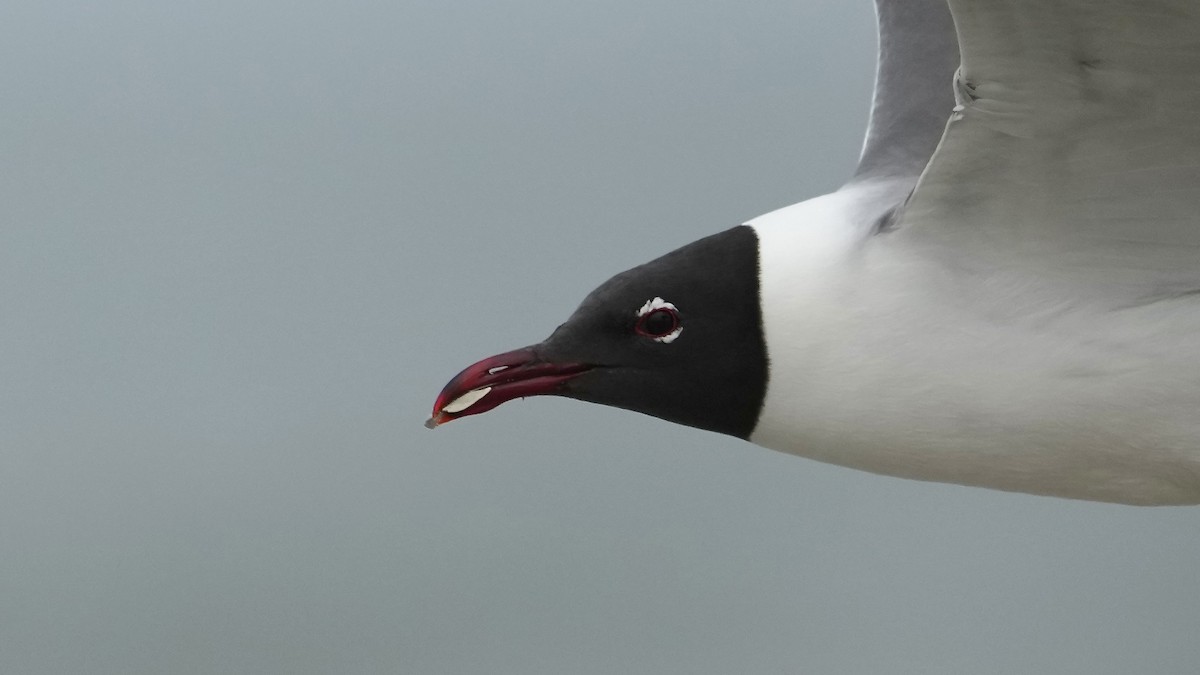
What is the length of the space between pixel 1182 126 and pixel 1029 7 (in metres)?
0.19

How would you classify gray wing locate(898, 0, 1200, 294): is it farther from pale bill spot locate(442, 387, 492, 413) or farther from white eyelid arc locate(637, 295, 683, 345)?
pale bill spot locate(442, 387, 492, 413)

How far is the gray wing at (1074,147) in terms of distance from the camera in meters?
1.15

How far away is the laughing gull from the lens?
48.8 inches

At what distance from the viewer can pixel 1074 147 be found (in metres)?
1.27

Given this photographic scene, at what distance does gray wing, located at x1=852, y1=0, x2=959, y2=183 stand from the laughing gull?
0.70ft

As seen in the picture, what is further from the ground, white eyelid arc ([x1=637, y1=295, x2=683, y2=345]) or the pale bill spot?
white eyelid arc ([x1=637, y1=295, x2=683, y2=345])

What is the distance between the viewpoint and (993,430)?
135 centimetres

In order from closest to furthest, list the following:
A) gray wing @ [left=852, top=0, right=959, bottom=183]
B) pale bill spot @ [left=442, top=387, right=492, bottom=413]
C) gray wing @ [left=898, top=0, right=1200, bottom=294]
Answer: gray wing @ [left=898, top=0, right=1200, bottom=294] < pale bill spot @ [left=442, top=387, right=492, bottom=413] < gray wing @ [left=852, top=0, right=959, bottom=183]

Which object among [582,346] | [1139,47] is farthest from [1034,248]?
[582,346]

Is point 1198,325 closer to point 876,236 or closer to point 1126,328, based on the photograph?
point 1126,328

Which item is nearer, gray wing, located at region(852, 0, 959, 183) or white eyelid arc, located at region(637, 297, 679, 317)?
white eyelid arc, located at region(637, 297, 679, 317)

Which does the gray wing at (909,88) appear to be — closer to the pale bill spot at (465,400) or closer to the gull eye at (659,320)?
the gull eye at (659,320)

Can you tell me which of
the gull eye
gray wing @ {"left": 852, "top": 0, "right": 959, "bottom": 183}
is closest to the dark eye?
the gull eye

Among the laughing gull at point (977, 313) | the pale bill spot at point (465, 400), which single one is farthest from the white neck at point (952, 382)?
the pale bill spot at point (465, 400)
